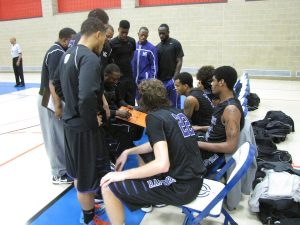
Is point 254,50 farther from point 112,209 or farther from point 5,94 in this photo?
point 112,209

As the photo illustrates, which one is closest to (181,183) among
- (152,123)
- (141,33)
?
(152,123)

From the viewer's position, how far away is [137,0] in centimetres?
1068

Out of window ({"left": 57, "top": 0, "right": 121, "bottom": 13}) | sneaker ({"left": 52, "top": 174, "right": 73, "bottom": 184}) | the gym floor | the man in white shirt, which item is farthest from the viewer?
window ({"left": 57, "top": 0, "right": 121, "bottom": 13})

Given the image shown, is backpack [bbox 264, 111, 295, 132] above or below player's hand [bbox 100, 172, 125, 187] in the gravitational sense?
below

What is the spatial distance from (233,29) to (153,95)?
8229mm

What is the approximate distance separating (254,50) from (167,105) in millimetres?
8111

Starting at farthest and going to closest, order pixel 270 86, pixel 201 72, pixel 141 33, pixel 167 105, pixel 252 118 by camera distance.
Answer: pixel 270 86
pixel 252 118
pixel 141 33
pixel 201 72
pixel 167 105

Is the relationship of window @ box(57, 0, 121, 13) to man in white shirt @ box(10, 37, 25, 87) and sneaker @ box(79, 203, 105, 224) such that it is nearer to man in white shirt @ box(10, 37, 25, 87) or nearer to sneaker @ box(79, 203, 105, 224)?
man in white shirt @ box(10, 37, 25, 87)

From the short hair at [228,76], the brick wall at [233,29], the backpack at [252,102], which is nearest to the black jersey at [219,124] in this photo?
the short hair at [228,76]

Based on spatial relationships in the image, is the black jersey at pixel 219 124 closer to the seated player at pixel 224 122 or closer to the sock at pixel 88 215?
the seated player at pixel 224 122

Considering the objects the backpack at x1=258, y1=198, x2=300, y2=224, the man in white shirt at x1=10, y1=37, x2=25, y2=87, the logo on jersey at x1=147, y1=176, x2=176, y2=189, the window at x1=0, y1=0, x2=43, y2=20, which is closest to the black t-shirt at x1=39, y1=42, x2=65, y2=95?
the logo on jersey at x1=147, y1=176, x2=176, y2=189

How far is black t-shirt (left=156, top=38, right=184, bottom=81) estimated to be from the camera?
5.28m

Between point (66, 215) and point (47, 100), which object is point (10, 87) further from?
point (66, 215)

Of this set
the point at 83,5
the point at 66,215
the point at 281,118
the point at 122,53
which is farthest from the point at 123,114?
the point at 83,5
